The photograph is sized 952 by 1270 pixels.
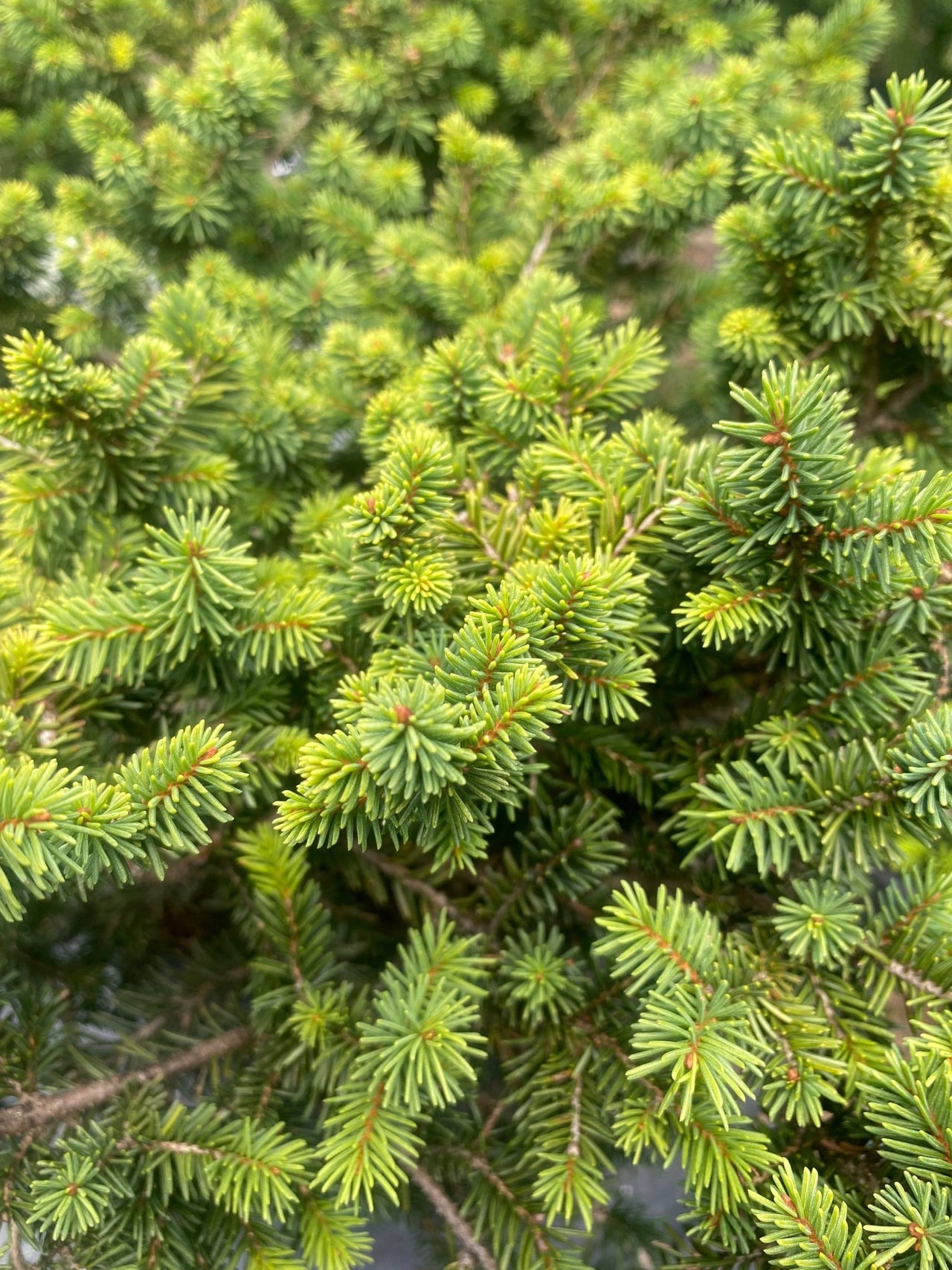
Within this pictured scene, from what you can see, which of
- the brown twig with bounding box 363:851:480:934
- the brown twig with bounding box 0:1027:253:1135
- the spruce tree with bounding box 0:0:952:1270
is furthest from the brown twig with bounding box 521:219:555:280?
the brown twig with bounding box 0:1027:253:1135

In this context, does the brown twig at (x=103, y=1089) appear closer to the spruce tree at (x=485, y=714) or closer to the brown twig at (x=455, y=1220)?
the spruce tree at (x=485, y=714)

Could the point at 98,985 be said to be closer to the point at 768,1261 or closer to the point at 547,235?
the point at 768,1261

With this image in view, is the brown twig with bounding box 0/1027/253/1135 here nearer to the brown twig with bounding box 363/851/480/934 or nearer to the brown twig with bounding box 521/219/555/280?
the brown twig with bounding box 363/851/480/934

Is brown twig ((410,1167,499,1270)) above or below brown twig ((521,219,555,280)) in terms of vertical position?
below

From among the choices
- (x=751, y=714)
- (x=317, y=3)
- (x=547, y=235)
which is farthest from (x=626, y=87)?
(x=751, y=714)

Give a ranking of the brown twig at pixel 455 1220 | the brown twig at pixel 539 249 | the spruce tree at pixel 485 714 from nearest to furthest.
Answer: the spruce tree at pixel 485 714
the brown twig at pixel 455 1220
the brown twig at pixel 539 249

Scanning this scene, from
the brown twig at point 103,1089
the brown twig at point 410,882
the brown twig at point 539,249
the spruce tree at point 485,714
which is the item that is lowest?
the brown twig at point 103,1089

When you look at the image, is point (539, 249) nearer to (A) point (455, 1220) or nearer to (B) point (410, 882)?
(B) point (410, 882)

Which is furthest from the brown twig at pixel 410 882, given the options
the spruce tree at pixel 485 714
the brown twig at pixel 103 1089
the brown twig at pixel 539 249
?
the brown twig at pixel 539 249
